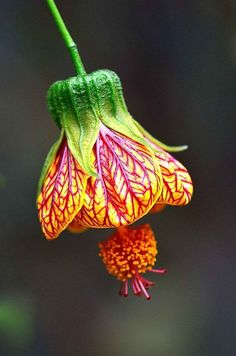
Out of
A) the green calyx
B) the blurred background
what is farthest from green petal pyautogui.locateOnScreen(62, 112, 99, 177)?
the blurred background

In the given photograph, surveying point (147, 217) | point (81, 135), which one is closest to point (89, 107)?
point (81, 135)

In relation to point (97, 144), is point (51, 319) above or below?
below

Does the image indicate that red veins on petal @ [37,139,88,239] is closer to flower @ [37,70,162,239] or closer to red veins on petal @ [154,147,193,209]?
flower @ [37,70,162,239]

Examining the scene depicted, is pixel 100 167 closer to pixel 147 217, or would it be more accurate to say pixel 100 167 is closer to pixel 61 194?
pixel 61 194
